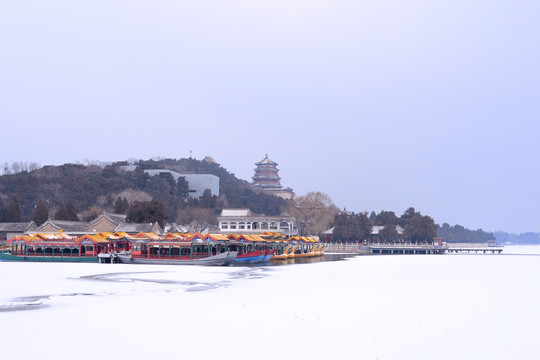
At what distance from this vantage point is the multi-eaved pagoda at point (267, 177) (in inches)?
7392

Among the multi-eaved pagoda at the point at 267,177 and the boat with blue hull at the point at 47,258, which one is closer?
the boat with blue hull at the point at 47,258

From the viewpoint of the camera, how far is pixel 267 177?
191m

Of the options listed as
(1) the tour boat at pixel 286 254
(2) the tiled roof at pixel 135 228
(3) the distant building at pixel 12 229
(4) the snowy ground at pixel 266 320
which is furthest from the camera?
(3) the distant building at pixel 12 229

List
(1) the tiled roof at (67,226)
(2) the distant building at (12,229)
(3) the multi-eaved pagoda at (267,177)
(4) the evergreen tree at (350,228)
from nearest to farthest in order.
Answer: (1) the tiled roof at (67,226) → (2) the distant building at (12,229) → (4) the evergreen tree at (350,228) → (3) the multi-eaved pagoda at (267,177)

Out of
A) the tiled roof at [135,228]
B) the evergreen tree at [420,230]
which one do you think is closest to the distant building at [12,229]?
the tiled roof at [135,228]

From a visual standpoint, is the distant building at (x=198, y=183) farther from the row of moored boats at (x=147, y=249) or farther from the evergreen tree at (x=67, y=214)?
the row of moored boats at (x=147, y=249)

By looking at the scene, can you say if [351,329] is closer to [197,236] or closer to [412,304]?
[412,304]

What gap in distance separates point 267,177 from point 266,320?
559 ft

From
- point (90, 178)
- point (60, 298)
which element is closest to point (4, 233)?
point (90, 178)

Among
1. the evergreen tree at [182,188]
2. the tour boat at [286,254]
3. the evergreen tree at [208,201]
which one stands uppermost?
the evergreen tree at [182,188]

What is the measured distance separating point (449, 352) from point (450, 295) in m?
12.5

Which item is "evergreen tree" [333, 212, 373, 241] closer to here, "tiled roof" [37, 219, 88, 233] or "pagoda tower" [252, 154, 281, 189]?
"tiled roof" [37, 219, 88, 233]

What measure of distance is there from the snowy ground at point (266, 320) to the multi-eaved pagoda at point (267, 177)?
155 meters

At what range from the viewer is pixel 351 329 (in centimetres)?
1880
